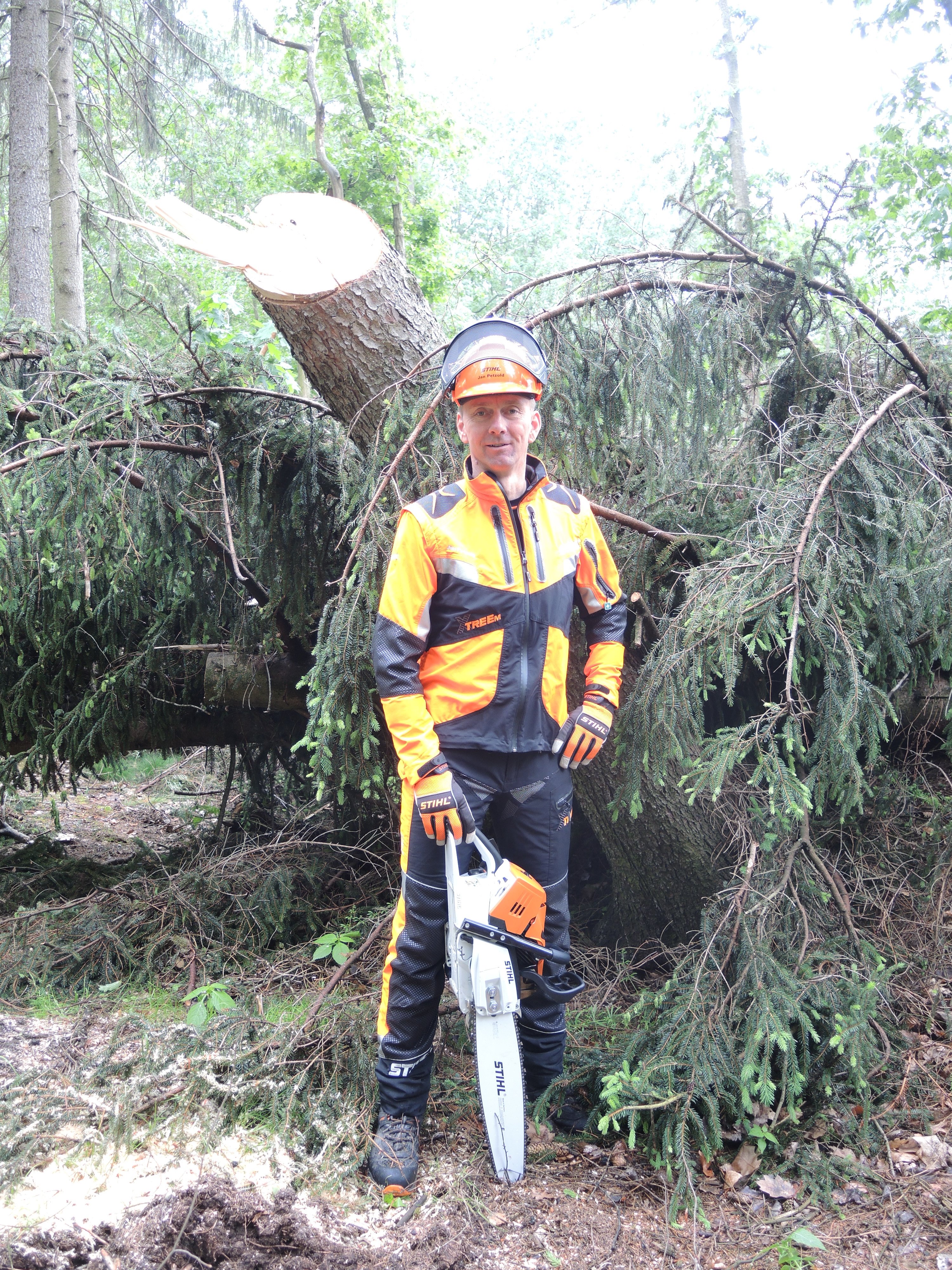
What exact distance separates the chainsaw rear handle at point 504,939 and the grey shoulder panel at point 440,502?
50.7 inches

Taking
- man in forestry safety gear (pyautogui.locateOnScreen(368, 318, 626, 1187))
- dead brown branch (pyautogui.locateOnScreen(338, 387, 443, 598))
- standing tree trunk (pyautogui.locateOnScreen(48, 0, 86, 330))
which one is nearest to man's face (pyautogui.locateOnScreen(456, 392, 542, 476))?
man in forestry safety gear (pyautogui.locateOnScreen(368, 318, 626, 1187))

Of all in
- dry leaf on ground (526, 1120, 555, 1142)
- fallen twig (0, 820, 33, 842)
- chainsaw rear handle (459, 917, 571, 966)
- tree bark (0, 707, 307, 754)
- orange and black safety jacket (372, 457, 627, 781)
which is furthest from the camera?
fallen twig (0, 820, 33, 842)

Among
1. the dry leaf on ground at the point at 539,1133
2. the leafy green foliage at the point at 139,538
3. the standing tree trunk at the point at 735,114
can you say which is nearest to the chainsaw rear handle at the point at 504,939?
the dry leaf on ground at the point at 539,1133

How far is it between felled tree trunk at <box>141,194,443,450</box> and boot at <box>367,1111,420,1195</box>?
102 inches

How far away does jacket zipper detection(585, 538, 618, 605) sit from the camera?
3180 millimetres

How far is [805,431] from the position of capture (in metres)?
3.96

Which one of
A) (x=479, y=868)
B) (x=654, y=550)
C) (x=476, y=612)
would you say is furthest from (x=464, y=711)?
(x=654, y=550)

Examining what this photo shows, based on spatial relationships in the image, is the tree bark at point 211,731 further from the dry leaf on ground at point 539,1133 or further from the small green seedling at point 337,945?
the dry leaf on ground at point 539,1133

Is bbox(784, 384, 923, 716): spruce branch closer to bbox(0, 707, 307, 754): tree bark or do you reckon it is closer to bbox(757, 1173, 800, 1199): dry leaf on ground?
bbox(757, 1173, 800, 1199): dry leaf on ground

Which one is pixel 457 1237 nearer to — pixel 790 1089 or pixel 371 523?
pixel 790 1089

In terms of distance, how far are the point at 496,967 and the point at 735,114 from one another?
47.1 feet

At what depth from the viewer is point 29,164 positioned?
361 inches

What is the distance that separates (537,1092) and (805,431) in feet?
9.58

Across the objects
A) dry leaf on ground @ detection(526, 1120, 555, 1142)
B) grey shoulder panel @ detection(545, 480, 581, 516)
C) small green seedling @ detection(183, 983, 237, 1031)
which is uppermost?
grey shoulder panel @ detection(545, 480, 581, 516)
